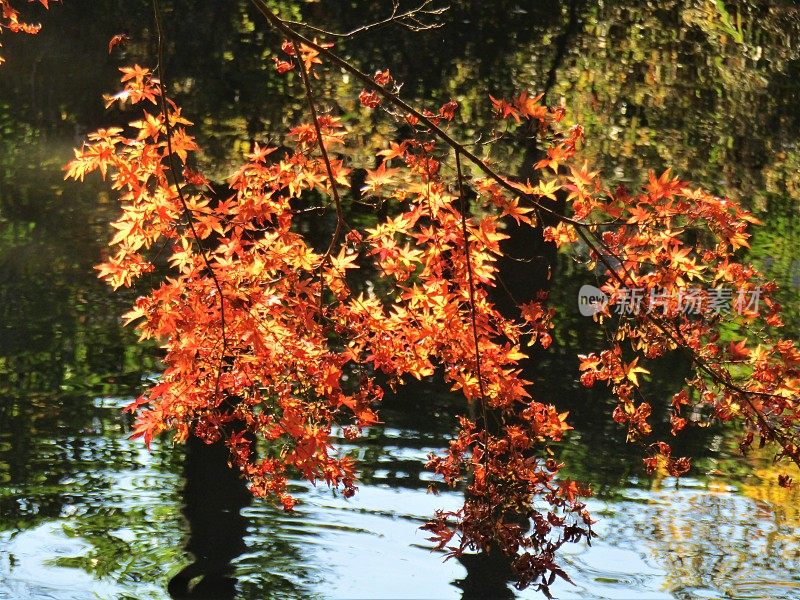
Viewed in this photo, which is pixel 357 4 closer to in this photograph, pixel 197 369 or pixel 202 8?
pixel 202 8

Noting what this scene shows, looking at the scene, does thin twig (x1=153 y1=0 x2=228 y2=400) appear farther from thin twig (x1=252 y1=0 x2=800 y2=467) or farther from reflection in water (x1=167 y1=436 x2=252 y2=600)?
reflection in water (x1=167 y1=436 x2=252 y2=600)

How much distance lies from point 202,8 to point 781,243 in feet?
17.6

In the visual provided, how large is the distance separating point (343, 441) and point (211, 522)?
64 centimetres

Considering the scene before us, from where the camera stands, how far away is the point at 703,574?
3109 millimetres

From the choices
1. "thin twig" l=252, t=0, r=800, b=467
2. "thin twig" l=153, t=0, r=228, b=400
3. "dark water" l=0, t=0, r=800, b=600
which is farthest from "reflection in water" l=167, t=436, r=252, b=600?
"thin twig" l=252, t=0, r=800, b=467

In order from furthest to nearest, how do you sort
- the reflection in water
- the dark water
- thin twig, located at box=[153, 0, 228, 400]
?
1. the dark water
2. the reflection in water
3. thin twig, located at box=[153, 0, 228, 400]

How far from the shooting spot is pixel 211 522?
3209 millimetres

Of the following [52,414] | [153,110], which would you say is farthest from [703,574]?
[153,110]

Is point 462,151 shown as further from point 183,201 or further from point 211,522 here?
point 211,522

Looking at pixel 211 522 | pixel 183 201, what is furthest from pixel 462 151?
pixel 211 522

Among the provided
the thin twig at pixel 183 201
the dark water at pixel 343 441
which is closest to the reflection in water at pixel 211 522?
the dark water at pixel 343 441

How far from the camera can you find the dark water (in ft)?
9.89

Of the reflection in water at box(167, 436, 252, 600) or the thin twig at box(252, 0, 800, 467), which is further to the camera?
the reflection in water at box(167, 436, 252, 600)

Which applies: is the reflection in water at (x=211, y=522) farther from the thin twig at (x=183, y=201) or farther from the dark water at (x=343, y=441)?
the thin twig at (x=183, y=201)
